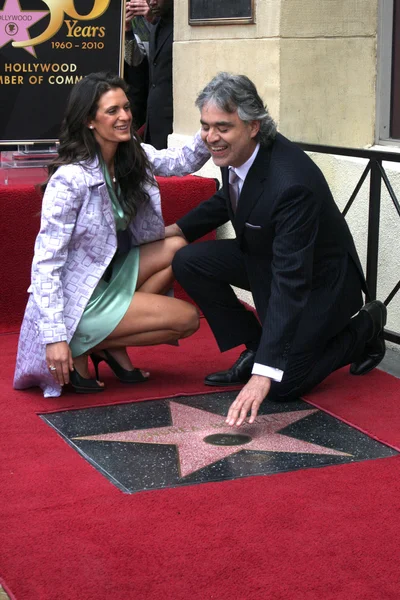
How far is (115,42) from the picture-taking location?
19.1 feet

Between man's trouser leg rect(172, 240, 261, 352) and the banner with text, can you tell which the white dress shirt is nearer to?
man's trouser leg rect(172, 240, 261, 352)

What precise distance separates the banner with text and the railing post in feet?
5.68

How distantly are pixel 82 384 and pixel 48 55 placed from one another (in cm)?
220

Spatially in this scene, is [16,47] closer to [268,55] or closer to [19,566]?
[268,55]

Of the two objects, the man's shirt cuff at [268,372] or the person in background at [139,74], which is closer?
the man's shirt cuff at [268,372]

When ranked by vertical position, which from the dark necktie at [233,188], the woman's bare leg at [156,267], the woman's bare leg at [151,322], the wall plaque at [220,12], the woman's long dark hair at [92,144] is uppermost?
the wall plaque at [220,12]

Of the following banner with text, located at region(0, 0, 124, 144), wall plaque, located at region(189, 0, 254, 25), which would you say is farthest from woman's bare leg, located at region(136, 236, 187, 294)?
wall plaque, located at region(189, 0, 254, 25)

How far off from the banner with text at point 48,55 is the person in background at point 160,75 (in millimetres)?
857

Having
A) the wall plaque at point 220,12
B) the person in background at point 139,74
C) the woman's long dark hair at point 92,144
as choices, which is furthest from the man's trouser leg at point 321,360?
the person in background at point 139,74

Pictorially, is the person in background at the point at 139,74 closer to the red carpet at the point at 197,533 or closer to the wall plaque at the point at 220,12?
the wall plaque at the point at 220,12

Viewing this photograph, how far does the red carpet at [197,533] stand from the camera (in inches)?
105

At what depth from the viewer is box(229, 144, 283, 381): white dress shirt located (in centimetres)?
359

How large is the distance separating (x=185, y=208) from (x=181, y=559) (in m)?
3.17

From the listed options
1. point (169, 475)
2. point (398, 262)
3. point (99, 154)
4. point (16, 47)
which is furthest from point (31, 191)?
point (169, 475)
